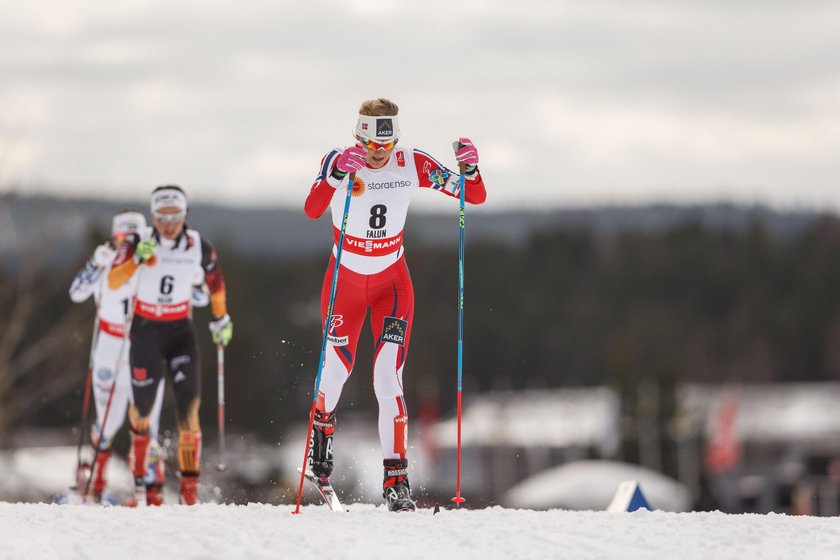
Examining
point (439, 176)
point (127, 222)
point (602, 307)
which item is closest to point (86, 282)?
point (127, 222)

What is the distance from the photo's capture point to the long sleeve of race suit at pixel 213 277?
11.0 metres

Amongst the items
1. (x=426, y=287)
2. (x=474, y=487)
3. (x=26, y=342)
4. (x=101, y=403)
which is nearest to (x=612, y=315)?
(x=426, y=287)

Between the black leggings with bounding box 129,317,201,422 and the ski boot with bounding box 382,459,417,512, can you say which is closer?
the ski boot with bounding box 382,459,417,512

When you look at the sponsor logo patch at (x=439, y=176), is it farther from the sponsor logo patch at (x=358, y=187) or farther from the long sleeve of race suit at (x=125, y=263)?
the long sleeve of race suit at (x=125, y=263)

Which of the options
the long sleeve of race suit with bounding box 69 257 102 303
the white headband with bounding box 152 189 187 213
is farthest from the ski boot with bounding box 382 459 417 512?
the long sleeve of race suit with bounding box 69 257 102 303

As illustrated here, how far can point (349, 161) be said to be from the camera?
8328 mm

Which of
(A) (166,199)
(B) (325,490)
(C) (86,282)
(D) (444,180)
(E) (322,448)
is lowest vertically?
(B) (325,490)

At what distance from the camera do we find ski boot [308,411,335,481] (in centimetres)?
901

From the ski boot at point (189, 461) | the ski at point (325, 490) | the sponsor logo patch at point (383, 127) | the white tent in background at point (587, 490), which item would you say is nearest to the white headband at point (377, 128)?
the sponsor logo patch at point (383, 127)

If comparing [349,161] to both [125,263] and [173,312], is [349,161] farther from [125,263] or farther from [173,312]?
[125,263]

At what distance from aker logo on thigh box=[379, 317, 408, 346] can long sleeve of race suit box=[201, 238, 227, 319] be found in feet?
8.68

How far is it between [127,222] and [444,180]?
4889mm

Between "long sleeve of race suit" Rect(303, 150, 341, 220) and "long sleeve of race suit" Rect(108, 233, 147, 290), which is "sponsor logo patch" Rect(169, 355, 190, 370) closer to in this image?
"long sleeve of race suit" Rect(108, 233, 147, 290)

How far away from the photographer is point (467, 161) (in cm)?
870
